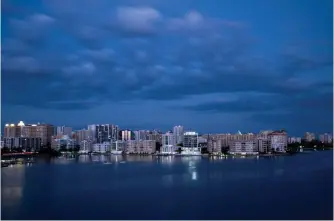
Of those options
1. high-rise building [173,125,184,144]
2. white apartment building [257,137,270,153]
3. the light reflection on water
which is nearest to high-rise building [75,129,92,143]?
high-rise building [173,125,184,144]

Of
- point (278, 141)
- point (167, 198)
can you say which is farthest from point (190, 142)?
point (167, 198)

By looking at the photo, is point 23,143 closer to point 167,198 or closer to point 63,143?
point 63,143

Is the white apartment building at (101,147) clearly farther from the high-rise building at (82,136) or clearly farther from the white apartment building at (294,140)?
the white apartment building at (294,140)

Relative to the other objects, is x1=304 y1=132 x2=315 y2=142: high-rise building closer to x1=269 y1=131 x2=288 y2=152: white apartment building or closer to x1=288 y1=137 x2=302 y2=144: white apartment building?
x1=288 y1=137 x2=302 y2=144: white apartment building

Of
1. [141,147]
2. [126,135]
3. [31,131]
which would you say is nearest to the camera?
[31,131]

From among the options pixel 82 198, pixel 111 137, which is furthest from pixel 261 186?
pixel 111 137

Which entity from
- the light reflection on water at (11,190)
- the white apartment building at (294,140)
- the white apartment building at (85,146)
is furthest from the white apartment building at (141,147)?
the light reflection on water at (11,190)

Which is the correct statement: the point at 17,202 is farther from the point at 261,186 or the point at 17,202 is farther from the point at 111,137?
the point at 111,137

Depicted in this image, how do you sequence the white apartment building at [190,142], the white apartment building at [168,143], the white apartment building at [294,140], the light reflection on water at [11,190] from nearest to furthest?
the light reflection on water at [11,190]
the white apartment building at [190,142]
the white apartment building at [168,143]
the white apartment building at [294,140]
